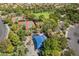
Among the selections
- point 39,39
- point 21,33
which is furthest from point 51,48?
point 21,33

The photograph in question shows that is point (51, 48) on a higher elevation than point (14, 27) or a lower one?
lower

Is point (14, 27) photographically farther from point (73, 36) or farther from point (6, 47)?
point (73, 36)

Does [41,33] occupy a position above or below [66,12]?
below

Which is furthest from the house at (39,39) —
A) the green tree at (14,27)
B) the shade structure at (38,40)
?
the green tree at (14,27)

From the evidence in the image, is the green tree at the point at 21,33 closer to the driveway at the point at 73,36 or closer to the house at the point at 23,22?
the house at the point at 23,22

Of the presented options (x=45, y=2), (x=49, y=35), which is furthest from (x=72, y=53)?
(x=45, y=2)

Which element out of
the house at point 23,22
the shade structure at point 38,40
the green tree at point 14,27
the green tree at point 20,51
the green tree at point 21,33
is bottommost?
the green tree at point 20,51

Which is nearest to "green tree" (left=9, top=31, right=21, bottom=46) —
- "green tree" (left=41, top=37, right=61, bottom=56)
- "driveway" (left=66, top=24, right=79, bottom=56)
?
"green tree" (left=41, top=37, right=61, bottom=56)

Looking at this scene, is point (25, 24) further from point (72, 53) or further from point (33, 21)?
point (72, 53)
